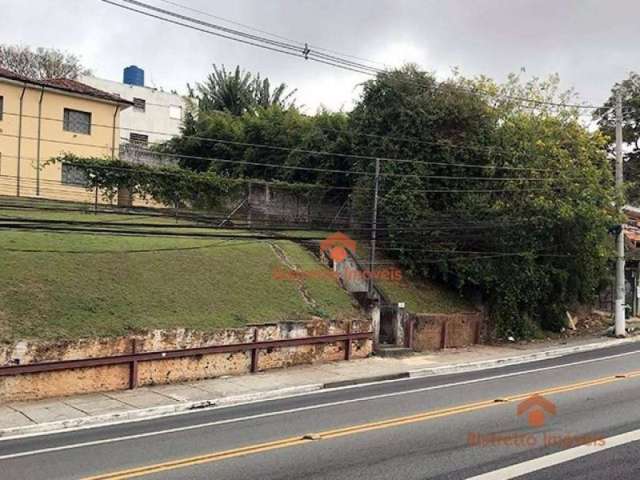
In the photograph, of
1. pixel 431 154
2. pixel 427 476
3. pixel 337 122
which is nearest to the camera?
pixel 427 476

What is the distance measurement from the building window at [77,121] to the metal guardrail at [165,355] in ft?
69.5

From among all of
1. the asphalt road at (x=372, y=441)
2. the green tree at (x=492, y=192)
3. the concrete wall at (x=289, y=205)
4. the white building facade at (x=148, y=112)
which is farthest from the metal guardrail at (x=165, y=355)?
the white building facade at (x=148, y=112)

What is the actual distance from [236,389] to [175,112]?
41.8 metres

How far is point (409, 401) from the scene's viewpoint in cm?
1302

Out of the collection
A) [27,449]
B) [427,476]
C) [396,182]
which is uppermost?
[396,182]

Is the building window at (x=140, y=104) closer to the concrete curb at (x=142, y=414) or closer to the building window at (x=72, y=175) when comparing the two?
the building window at (x=72, y=175)

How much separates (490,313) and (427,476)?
784 inches

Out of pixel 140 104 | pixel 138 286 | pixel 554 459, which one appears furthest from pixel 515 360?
pixel 140 104

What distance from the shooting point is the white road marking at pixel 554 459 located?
289 inches

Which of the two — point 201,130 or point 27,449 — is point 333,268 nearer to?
point 27,449

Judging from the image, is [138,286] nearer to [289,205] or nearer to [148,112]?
[289,205]

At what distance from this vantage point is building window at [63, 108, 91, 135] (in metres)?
33.6

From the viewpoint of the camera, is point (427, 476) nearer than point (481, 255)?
Yes

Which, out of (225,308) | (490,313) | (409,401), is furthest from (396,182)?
(409,401)
